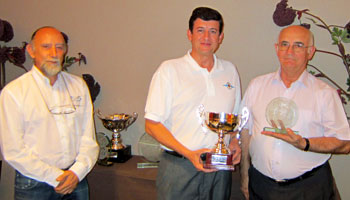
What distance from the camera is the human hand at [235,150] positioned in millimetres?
1754

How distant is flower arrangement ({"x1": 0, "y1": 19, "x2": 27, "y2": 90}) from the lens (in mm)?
2855

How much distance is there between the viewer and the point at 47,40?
1738 millimetres

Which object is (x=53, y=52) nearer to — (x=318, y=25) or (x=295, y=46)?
(x=295, y=46)

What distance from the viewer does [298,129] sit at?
175cm

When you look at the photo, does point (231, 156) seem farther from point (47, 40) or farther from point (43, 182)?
point (47, 40)

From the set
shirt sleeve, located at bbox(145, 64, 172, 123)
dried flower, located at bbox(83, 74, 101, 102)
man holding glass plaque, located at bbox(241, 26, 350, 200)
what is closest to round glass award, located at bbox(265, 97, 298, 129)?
man holding glass plaque, located at bbox(241, 26, 350, 200)

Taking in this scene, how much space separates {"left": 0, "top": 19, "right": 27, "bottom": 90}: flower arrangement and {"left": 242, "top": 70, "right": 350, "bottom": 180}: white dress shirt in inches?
99.2

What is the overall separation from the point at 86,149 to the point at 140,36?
4.28ft

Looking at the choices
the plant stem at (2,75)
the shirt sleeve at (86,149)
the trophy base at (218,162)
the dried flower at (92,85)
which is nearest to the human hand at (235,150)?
the trophy base at (218,162)

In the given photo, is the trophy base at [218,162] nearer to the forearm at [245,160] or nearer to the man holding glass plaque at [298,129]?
the man holding glass plaque at [298,129]

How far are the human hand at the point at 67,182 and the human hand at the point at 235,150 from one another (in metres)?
1.02

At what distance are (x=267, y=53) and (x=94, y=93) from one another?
1.71 m

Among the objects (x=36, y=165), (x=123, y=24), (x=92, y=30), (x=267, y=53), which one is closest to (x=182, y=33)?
(x=123, y=24)

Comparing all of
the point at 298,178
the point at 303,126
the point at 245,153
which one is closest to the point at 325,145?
the point at 303,126
